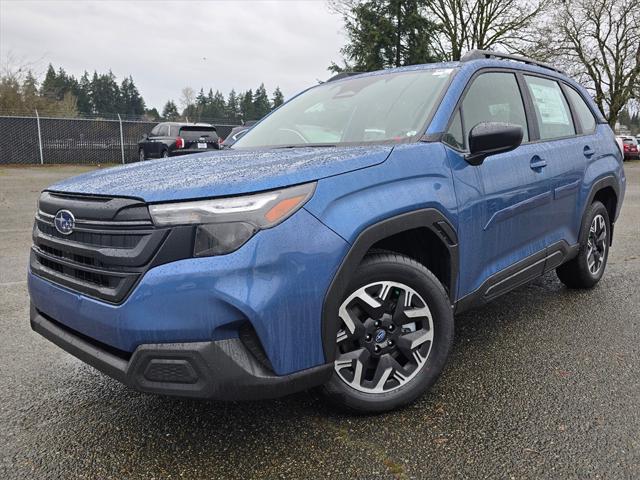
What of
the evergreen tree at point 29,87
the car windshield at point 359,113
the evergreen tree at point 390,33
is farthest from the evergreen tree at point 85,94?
→ the car windshield at point 359,113

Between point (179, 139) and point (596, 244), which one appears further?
point (179, 139)

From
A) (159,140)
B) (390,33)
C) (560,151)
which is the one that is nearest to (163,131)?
(159,140)

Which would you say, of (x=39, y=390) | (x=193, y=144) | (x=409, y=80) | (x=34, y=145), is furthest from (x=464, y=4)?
(x=39, y=390)

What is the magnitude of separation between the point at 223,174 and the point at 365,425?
126 centimetres

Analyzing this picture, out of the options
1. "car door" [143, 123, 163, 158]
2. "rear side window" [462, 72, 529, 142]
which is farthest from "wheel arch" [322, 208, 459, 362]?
"car door" [143, 123, 163, 158]

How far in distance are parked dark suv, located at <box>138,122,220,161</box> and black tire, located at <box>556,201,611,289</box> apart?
14.5 meters

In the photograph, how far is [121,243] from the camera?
195cm

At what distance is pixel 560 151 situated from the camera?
358 centimetres

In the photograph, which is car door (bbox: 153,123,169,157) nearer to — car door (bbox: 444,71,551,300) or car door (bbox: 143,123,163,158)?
car door (bbox: 143,123,163,158)

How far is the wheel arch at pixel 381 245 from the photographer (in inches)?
80.9

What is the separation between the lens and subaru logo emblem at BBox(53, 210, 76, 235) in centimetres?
212

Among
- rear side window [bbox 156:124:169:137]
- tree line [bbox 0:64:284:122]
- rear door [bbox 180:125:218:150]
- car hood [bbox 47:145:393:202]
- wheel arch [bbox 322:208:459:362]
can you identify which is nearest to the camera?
car hood [bbox 47:145:393:202]

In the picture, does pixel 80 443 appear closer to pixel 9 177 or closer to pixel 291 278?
pixel 291 278

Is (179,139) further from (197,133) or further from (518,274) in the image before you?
(518,274)
